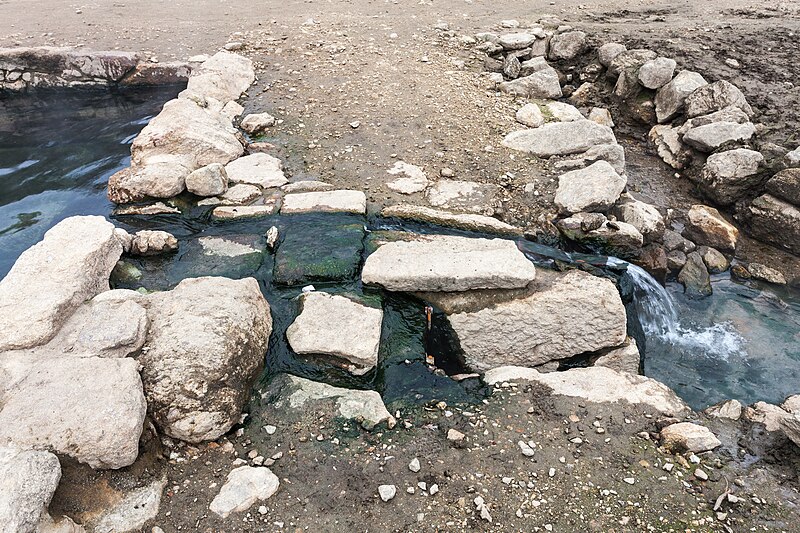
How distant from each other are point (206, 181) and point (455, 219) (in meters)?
2.57

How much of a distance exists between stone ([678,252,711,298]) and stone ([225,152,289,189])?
441 centimetres

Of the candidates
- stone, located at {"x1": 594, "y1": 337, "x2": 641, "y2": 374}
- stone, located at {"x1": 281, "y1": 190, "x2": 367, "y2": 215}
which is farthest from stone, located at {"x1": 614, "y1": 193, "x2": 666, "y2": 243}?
stone, located at {"x1": 281, "y1": 190, "x2": 367, "y2": 215}

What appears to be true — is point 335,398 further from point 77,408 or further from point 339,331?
point 77,408

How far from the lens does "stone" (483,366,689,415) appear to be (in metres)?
3.88

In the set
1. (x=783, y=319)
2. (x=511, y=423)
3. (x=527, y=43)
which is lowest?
(x=783, y=319)

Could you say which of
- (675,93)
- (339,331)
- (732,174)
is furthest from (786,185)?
(339,331)

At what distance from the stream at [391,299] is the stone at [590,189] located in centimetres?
64

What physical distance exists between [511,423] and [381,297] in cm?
148

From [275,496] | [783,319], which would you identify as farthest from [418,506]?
[783,319]

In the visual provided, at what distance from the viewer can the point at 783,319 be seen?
553 cm

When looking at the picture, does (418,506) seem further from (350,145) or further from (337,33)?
(337,33)

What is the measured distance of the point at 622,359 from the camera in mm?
4578

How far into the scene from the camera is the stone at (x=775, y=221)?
6.07 m

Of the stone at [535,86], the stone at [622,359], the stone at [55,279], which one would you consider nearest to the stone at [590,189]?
the stone at [622,359]
